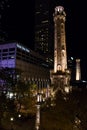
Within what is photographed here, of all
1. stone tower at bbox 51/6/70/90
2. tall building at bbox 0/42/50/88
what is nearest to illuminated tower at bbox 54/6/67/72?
stone tower at bbox 51/6/70/90

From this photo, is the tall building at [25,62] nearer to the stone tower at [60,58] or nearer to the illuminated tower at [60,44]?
the stone tower at [60,58]

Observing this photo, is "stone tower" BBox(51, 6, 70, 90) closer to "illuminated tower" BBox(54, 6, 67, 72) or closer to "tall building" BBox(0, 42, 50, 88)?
"illuminated tower" BBox(54, 6, 67, 72)

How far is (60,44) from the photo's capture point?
387 ft

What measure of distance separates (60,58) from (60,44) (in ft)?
23.8

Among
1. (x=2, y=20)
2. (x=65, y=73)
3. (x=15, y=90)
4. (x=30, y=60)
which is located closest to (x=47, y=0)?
(x=2, y=20)

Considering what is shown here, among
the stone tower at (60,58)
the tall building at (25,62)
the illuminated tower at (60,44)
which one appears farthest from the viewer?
the illuminated tower at (60,44)

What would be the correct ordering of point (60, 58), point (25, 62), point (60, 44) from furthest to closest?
point (25, 62), point (60, 44), point (60, 58)

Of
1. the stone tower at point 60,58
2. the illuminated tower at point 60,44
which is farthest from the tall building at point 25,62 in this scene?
the illuminated tower at point 60,44

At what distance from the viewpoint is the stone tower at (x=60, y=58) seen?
4382 inches

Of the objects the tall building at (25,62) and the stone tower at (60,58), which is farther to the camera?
the tall building at (25,62)

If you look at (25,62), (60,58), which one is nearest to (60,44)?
(60,58)

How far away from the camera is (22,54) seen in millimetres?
120188

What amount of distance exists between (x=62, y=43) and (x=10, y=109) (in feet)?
255

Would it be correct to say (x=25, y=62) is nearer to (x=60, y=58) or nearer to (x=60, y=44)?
(x=60, y=58)
